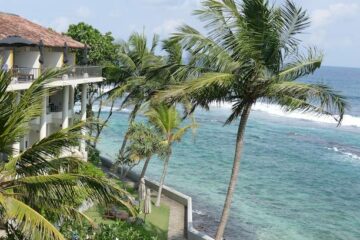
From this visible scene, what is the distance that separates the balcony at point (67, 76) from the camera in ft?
74.5

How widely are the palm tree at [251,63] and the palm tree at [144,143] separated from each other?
30.0ft

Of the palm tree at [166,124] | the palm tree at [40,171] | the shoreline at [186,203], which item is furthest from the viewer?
the palm tree at [166,124]

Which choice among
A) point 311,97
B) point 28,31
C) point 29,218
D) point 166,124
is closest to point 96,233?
point 311,97

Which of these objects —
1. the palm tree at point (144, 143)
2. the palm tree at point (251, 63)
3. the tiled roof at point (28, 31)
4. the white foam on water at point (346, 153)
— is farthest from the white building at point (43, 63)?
the white foam on water at point (346, 153)

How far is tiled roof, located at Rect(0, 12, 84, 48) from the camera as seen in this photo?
26141 mm

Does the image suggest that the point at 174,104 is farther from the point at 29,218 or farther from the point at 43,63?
the point at 43,63

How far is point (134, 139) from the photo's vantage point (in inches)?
952

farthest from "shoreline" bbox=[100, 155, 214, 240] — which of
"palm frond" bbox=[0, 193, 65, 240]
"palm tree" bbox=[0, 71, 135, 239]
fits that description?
"palm frond" bbox=[0, 193, 65, 240]

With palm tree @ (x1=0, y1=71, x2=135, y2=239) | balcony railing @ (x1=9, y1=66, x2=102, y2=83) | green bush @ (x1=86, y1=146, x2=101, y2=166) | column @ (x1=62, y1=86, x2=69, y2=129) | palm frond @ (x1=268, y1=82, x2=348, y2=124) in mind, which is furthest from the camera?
green bush @ (x1=86, y1=146, x2=101, y2=166)

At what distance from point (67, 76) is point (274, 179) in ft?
49.9

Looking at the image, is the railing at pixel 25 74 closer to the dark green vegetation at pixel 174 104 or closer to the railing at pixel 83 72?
the railing at pixel 83 72

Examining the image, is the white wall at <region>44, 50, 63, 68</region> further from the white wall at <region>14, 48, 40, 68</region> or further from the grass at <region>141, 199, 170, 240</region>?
the grass at <region>141, 199, 170, 240</region>

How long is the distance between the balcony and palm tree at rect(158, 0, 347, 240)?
32.5 ft

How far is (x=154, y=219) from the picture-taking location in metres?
21.1
